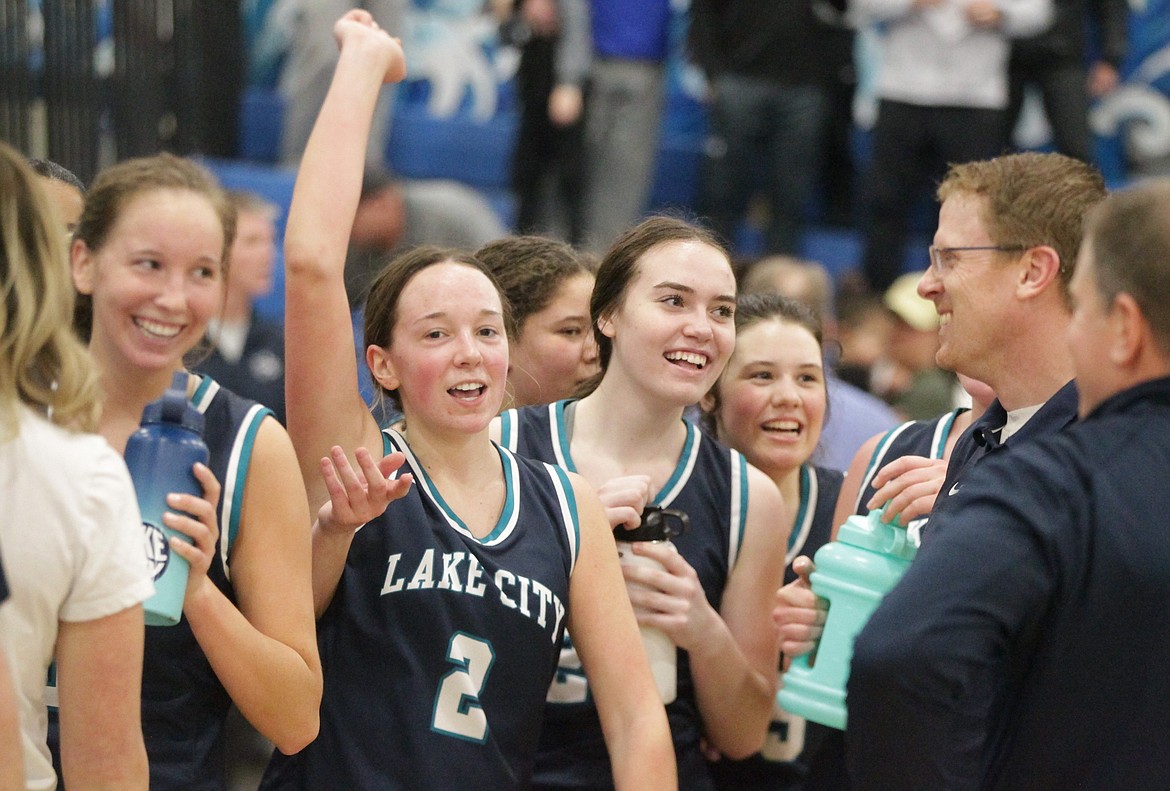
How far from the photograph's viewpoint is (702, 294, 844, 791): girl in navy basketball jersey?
3375mm

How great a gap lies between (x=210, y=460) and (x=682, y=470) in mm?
1083

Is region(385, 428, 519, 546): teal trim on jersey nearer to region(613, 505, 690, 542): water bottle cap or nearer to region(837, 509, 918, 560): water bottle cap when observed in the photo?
region(613, 505, 690, 542): water bottle cap

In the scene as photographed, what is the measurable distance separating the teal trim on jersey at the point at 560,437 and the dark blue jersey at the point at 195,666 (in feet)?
2.55

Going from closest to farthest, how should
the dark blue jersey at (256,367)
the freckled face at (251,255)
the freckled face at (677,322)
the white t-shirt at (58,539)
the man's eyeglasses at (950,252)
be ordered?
1. the white t-shirt at (58,539)
2. the man's eyeglasses at (950,252)
3. the freckled face at (677,322)
4. the dark blue jersey at (256,367)
5. the freckled face at (251,255)

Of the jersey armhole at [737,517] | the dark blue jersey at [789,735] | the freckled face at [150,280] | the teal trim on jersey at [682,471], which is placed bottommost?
the dark blue jersey at [789,735]

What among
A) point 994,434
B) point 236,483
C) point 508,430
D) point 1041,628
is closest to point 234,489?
point 236,483

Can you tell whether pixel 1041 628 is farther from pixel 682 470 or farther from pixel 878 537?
pixel 682 470

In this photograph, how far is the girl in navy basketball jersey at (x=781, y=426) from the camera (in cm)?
338

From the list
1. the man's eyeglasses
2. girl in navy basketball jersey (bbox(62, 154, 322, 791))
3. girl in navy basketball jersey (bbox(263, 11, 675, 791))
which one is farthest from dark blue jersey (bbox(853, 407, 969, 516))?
girl in navy basketball jersey (bbox(62, 154, 322, 791))

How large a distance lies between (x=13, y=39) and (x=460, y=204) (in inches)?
87.8

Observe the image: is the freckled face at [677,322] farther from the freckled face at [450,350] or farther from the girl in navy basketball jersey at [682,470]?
the freckled face at [450,350]

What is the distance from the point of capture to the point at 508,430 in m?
3.05

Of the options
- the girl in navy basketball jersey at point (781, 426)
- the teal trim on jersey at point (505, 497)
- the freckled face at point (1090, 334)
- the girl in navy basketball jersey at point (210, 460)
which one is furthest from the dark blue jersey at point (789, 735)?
the freckled face at point (1090, 334)

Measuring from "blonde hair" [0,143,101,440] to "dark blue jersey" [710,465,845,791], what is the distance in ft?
6.36
